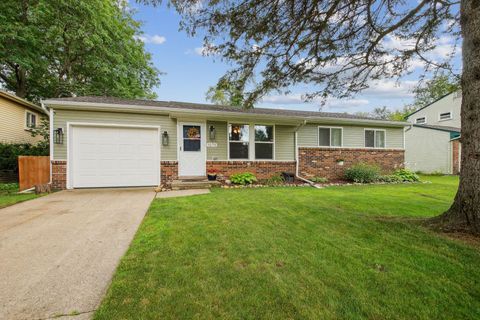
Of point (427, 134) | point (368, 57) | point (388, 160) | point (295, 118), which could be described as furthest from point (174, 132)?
point (427, 134)

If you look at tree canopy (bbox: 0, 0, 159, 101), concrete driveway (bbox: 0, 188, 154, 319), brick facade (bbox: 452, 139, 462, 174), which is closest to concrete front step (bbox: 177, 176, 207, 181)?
concrete driveway (bbox: 0, 188, 154, 319)

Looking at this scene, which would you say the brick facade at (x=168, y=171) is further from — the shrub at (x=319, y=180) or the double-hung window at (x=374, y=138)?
the double-hung window at (x=374, y=138)

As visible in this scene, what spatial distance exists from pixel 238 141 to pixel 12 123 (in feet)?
37.2

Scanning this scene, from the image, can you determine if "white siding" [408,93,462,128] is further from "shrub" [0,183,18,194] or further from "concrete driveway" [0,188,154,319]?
"shrub" [0,183,18,194]

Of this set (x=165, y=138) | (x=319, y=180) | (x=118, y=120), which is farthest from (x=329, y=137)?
(x=118, y=120)

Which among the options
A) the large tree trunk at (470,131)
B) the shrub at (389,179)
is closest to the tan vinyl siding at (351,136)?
the shrub at (389,179)

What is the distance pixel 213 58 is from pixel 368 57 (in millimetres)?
3580

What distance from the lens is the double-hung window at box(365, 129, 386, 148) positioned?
1106 cm

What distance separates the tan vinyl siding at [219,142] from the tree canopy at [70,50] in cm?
914

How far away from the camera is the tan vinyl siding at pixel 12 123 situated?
10336 mm

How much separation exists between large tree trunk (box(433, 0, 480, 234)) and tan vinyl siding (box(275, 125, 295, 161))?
656 centimetres

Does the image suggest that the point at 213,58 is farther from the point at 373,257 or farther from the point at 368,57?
the point at 373,257

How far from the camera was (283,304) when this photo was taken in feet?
5.77

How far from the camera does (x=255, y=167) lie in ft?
30.1
